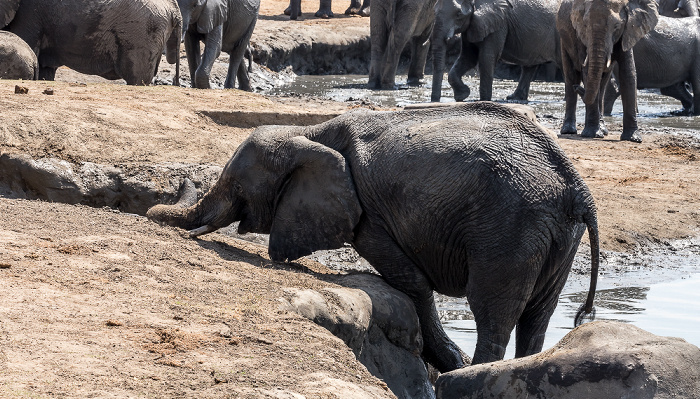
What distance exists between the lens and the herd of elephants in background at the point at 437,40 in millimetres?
10961

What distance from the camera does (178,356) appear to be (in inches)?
147

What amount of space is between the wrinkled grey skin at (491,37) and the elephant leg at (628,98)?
3.92 m

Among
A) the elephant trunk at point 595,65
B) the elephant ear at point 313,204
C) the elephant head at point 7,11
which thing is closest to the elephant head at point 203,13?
the elephant head at point 7,11

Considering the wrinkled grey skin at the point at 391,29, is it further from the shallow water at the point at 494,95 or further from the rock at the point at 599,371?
the rock at the point at 599,371

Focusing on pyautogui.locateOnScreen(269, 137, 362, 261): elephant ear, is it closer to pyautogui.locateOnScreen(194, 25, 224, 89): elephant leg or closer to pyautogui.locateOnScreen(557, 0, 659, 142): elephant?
pyautogui.locateOnScreen(194, 25, 224, 89): elephant leg

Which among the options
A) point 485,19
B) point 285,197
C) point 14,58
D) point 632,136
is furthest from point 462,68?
point 285,197

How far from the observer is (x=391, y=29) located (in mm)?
19734

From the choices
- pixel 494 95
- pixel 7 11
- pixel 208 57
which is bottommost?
pixel 494 95

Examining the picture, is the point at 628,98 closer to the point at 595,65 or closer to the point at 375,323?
the point at 595,65

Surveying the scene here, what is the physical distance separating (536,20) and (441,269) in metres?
14.4

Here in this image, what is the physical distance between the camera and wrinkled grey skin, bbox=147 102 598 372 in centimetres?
516

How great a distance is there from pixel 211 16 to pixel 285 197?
29.9 ft

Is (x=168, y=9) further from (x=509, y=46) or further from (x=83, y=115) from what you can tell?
(x=509, y=46)

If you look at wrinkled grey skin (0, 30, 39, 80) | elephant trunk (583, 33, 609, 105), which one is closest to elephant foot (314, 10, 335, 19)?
elephant trunk (583, 33, 609, 105)
